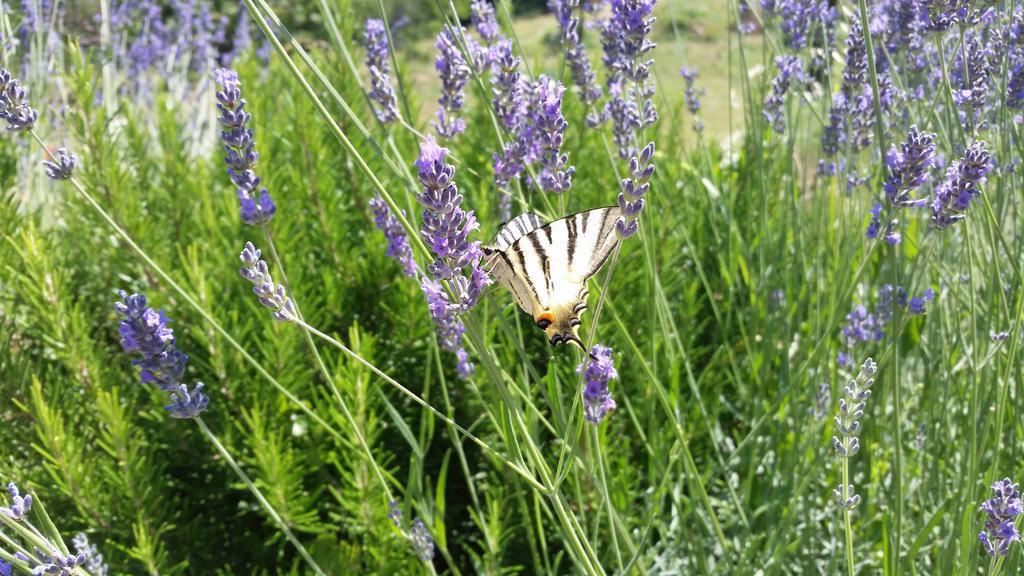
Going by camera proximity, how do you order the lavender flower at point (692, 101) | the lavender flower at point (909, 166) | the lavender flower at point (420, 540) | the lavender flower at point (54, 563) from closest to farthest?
1. the lavender flower at point (54, 563)
2. the lavender flower at point (909, 166)
3. the lavender flower at point (420, 540)
4. the lavender flower at point (692, 101)

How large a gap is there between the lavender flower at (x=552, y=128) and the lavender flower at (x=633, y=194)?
0.26m

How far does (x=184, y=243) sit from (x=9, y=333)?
627mm

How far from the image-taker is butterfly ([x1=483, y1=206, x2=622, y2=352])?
1111 mm

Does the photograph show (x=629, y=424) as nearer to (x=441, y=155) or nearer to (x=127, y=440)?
(x=127, y=440)

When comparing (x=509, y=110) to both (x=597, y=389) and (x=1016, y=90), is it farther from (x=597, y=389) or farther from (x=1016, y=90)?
(x=1016, y=90)

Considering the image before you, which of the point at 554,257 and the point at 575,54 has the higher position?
the point at 575,54

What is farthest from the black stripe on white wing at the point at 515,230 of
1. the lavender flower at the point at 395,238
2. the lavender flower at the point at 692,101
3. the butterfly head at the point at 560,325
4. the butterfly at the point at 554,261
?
the lavender flower at the point at 692,101

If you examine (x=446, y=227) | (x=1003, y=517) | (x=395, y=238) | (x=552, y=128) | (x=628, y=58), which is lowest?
(x=1003, y=517)

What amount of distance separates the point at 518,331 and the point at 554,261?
56cm

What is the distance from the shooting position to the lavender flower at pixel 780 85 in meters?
2.00

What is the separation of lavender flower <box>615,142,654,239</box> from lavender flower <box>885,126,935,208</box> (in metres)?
0.46

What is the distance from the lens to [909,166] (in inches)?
47.3

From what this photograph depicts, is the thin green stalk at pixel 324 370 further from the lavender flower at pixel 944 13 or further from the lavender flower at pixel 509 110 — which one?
the lavender flower at pixel 944 13

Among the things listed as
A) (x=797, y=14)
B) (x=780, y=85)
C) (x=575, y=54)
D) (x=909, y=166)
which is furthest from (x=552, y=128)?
(x=797, y=14)
